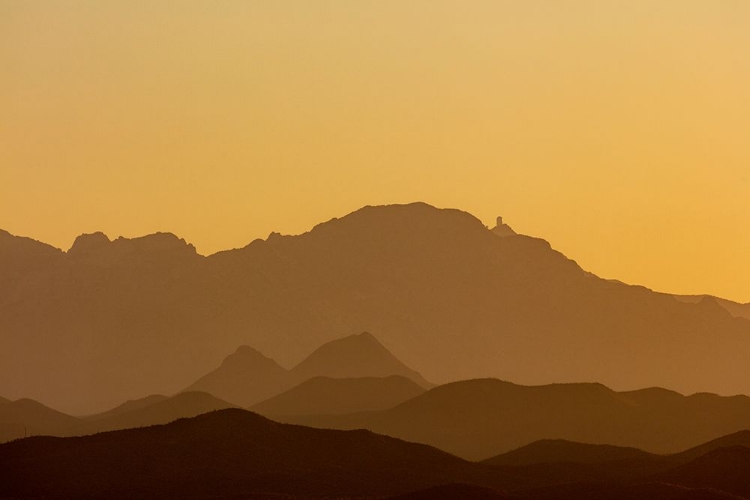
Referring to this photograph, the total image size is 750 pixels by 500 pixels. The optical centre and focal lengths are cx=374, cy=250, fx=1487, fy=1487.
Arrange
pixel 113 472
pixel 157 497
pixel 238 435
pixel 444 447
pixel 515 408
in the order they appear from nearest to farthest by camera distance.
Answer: pixel 157 497
pixel 113 472
pixel 238 435
pixel 444 447
pixel 515 408

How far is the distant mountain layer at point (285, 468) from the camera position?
98.6m

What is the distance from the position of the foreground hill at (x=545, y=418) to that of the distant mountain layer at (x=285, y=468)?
49.0 meters

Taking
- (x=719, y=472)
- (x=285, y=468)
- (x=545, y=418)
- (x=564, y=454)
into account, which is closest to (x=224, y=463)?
(x=285, y=468)

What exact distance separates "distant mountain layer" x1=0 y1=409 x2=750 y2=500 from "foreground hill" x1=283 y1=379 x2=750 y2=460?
161 feet

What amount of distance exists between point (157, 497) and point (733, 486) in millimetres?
38270

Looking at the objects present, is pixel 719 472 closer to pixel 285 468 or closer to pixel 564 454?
pixel 564 454

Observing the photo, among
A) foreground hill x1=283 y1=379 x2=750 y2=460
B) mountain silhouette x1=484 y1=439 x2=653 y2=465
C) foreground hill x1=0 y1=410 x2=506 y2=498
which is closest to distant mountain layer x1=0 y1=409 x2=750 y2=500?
foreground hill x1=0 y1=410 x2=506 y2=498

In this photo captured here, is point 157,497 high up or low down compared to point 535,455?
down

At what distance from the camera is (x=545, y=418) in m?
183

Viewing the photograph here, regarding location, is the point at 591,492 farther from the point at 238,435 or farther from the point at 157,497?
the point at 238,435

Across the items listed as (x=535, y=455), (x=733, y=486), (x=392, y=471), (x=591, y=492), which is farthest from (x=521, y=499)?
(x=535, y=455)

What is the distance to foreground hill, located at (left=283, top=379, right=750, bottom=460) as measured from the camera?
174 m

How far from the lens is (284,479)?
102 meters

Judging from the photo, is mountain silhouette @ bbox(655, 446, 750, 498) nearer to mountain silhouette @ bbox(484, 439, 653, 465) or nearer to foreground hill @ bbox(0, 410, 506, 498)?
foreground hill @ bbox(0, 410, 506, 498)
